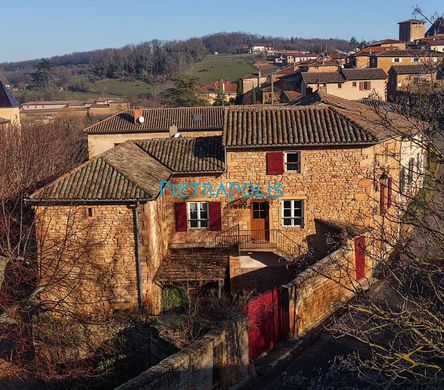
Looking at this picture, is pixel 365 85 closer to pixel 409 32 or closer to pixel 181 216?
pixel 181 216

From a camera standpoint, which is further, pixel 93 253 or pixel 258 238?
pixel 258 238

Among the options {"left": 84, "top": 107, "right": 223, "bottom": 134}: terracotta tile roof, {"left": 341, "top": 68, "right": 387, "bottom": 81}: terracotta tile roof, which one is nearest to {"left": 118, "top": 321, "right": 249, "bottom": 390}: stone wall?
{"left": 84, "top": 107, "right": 223, "bottom": 134}: terracotta tile roof

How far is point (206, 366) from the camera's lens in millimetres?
11539

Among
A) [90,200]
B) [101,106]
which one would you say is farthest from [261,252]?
[101,106]

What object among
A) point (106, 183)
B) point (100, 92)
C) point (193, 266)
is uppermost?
point (100, 92)

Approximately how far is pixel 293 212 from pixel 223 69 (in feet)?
350

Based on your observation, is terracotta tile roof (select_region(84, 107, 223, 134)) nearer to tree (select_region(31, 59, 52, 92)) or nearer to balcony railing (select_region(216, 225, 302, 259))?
balcony railing (select_region(216, 225, 302, 259))

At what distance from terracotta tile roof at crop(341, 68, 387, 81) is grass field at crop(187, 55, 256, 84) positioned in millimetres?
42416

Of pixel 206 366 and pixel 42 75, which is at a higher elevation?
pixel 42 75

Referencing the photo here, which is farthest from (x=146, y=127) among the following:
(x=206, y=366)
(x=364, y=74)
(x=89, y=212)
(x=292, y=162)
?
(x=364, y=74)

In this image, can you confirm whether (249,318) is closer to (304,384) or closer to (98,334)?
(304,384)

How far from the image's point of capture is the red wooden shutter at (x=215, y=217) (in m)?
20.6

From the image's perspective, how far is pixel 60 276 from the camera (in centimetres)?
1684

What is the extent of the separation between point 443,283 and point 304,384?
390cm
